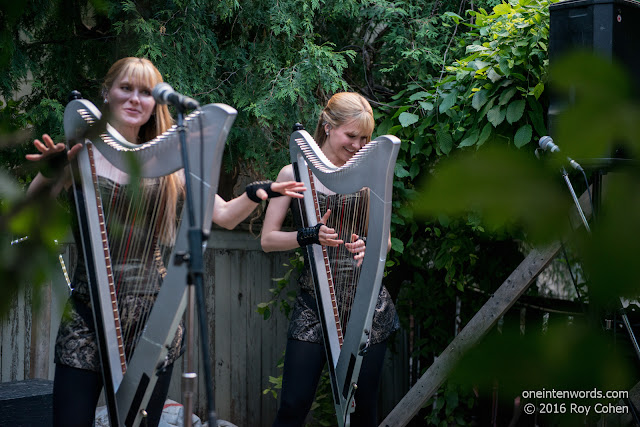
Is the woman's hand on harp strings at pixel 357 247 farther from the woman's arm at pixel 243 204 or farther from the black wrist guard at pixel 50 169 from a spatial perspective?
the black wrist guard at pixel 50 169

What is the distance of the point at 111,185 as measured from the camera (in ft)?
5.18

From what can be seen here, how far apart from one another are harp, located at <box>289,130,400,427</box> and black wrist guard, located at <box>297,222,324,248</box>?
5 centimetres

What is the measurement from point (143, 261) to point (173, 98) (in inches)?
21.3

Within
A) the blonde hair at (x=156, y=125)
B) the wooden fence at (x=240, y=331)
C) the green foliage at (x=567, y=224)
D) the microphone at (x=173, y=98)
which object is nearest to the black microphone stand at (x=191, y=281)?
the microphone at (x=173, y=98)

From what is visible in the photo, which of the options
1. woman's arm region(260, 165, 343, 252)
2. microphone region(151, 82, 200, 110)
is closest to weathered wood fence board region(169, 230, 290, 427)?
woman's arm region(260, 165, 343, 252)

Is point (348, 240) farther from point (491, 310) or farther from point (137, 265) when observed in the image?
point (491, 310)

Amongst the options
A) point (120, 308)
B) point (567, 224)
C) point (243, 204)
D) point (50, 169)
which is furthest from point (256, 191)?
point (567, 224)

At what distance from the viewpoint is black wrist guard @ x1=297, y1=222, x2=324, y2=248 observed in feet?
6.84

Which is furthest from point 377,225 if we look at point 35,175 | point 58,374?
point 35,175

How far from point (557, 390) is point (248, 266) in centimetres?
387

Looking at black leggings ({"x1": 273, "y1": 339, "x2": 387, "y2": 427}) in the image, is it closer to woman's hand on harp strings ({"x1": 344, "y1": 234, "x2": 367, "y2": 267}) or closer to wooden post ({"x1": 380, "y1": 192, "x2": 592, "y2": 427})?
woman's hand on harp strings ({"x1": 344, "y1": 234, "x2": 367, "y2": 267})

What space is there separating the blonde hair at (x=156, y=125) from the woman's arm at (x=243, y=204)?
12 centimetres

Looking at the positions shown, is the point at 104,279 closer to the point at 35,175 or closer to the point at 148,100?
the point at 148,100

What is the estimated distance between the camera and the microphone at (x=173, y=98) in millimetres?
1314
